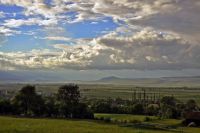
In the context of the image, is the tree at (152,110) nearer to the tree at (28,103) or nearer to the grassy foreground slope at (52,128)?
the tree at (28,103)

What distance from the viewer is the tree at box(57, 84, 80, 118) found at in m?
93.6

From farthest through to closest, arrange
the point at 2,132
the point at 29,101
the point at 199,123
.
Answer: the point at 29,101 → the point at 199,123 → the point at 2,132

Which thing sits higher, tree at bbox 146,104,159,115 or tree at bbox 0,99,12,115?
tree at bbox 0,99,12,115

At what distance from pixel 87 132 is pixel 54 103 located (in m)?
50.8

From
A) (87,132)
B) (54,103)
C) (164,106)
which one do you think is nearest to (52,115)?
(54,103)

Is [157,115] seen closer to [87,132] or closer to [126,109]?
[126,109]

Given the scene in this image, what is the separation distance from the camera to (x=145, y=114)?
11719 centimetres

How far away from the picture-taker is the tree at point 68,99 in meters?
93.6

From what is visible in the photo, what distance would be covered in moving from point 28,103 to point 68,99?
11.9 meters

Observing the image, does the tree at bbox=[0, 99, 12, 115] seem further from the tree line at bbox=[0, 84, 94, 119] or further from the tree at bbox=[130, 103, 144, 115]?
the tree at bbox=[130, 103, 144, 115]

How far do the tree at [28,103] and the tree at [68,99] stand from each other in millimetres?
5263

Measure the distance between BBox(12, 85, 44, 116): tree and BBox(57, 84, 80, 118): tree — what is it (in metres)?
5.26

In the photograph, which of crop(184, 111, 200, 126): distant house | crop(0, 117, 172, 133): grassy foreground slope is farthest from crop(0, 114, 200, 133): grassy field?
crop(184, 111, 200, 126): distant house

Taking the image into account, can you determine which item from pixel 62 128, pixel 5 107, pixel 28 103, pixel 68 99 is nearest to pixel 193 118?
pixel 68 99
